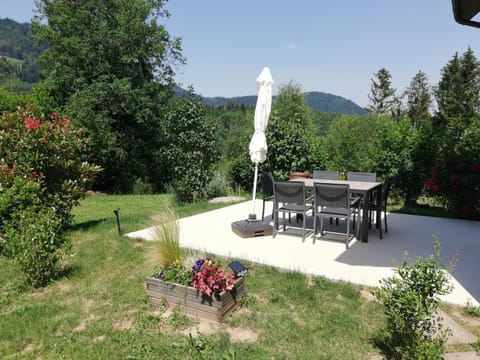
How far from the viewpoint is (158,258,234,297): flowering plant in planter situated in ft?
8.56

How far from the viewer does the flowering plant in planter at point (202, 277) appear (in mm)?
2609

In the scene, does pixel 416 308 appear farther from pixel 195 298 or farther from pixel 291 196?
pixel 291 196

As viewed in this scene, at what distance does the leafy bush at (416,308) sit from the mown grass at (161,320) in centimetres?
28

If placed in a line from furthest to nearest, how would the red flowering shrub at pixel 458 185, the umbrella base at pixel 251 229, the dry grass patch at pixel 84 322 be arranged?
the red flowering shrub at pixel 458 185
the umbrella base at pixel 251 229
the dry grass patch at pixel 84 322

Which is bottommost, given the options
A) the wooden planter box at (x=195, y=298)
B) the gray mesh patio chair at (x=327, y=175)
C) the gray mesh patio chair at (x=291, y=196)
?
the wooden planter box at (x=195, y=298)

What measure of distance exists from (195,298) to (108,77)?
15.0 meters

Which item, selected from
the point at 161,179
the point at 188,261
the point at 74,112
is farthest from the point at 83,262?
the point at 161,179

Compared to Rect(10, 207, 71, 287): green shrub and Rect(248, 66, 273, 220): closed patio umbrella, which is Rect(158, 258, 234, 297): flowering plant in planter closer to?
Rect(10, 207, 71, 287): green shrub

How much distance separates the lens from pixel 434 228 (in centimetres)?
550

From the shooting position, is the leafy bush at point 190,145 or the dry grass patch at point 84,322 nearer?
the dry grass patch at point 84,322

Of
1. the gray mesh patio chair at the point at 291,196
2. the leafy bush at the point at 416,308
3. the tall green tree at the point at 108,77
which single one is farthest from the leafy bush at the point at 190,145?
the tall green tree at the point at 108,77

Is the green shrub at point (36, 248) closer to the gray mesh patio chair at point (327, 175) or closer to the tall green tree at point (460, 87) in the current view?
the gray mesh patio chair at point (327, 175)

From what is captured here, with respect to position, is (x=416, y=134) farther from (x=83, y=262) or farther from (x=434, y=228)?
(x=83, y=262)

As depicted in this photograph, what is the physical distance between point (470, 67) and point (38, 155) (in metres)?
A: 40.6
